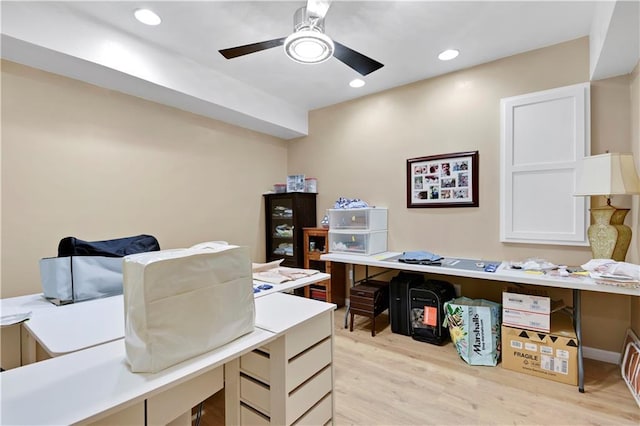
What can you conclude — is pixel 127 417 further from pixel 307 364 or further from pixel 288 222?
pixel 288 222

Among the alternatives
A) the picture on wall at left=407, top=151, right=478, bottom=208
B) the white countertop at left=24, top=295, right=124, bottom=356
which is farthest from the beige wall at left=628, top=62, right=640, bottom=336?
the white countertop at left=24, top=295, right=124, bottom=356

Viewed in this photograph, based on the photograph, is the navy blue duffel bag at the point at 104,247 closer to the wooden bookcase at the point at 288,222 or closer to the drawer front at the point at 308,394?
the drawer front at the point at 308,394

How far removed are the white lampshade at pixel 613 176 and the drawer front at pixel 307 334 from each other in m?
2.16

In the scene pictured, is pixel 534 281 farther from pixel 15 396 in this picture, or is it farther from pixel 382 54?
pixel 15 396

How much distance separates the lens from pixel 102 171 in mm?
2748

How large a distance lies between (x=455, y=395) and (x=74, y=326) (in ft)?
7.76

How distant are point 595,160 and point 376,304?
2.22 m

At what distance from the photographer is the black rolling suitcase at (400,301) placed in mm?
3049

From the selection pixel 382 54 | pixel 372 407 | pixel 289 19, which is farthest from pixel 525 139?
pixel 372 407

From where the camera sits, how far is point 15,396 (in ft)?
2.74

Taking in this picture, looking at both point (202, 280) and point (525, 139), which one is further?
point (525, 139)

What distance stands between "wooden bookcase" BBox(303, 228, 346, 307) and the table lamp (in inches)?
101

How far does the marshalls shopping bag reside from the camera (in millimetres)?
2475

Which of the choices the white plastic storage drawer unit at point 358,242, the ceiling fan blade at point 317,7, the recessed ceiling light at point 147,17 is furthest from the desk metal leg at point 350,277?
the recessed ceiling light at point 147,17
